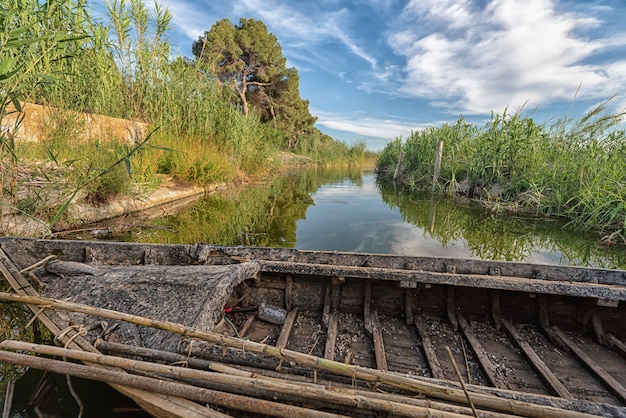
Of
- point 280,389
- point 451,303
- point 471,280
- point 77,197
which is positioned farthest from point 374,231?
point 77,197

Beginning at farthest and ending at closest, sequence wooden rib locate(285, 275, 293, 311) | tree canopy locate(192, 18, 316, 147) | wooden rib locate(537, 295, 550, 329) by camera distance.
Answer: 1. tree canopy locate(192, 18, 316, 147)
2. wooden rib locate(285, 275, 293, 311)
3. wooden rib locate(537, 295, 550, 329)

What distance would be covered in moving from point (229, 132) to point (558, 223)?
848cm

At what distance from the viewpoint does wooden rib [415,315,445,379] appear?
1579 millimetres

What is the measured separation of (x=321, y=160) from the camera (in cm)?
2539

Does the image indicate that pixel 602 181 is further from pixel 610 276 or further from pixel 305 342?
pixel 305 342

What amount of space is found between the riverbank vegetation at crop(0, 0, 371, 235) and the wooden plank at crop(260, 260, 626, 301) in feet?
4.57

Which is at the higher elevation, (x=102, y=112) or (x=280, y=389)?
Answer: (x=102, y=112)

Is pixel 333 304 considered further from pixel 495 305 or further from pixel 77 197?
pixel 77 197

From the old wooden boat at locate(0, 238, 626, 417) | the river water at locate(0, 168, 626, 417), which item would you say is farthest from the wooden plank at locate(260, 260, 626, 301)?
the river water at locate(0, 168, 626, 417)

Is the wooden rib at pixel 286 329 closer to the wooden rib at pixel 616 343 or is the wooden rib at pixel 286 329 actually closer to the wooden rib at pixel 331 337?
the wooden rib at pixel 331 337

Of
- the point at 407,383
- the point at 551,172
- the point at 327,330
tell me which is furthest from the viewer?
the point at 551,172

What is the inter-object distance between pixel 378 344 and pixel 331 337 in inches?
11.5

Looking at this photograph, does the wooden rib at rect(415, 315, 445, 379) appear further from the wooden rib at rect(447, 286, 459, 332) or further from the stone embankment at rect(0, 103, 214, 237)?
the stone embankment at rect(0, 103, 214, 237)

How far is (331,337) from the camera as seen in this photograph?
6.11 feet
